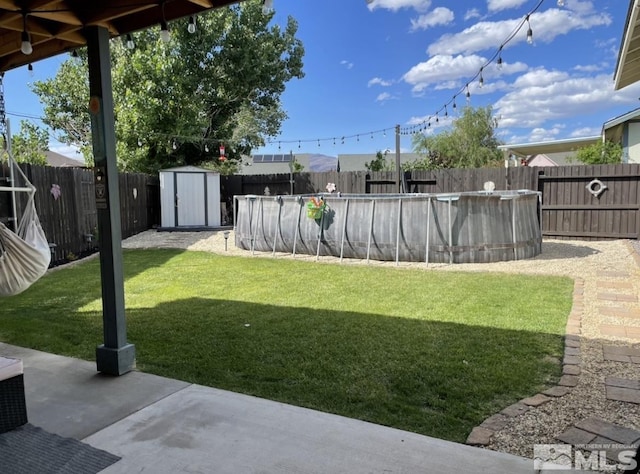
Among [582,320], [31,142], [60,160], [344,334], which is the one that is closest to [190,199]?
[31,142]

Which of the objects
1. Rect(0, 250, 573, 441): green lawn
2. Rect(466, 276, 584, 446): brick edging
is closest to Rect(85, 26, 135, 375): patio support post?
Rect(0, 250, 573, 441): green lawn

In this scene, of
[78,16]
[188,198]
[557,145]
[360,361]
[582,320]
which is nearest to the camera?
[78,16]

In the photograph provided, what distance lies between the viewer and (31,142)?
60.5 ft

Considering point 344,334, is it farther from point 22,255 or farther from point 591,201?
point 591,201

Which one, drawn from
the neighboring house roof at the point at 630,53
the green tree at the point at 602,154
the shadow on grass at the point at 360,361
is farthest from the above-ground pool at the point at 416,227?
the green tree at the point at 602,154

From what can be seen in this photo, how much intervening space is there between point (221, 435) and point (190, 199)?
37.9 ft

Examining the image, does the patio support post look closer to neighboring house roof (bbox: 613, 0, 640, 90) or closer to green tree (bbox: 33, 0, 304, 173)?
neighboring house roof (bbox: 613, 0, 640, 90)

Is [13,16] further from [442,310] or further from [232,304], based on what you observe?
[442,310]

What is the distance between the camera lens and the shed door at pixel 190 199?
12.9 meters

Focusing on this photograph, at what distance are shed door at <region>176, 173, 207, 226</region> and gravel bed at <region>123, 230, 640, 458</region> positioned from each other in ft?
5.35

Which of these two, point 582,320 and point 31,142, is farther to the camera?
point 31,142

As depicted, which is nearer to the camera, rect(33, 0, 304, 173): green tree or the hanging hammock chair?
the hanging hammock chair

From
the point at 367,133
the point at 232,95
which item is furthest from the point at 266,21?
the point at 367,133

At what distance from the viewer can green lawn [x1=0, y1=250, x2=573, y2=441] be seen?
9.32 ft
